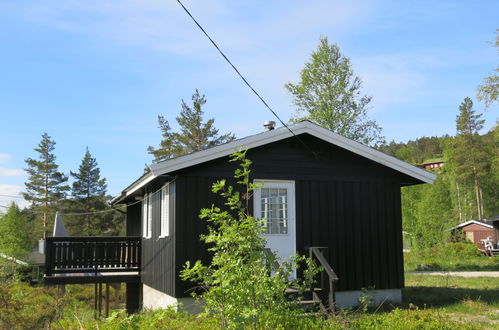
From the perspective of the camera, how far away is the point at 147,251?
44.7 feet

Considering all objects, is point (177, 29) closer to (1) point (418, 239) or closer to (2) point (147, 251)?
(2) point (147, 251)

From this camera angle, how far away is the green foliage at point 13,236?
40.5 metres

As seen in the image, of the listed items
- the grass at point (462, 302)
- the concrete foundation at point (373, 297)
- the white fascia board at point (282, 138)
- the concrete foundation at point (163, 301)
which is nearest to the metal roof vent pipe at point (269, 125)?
the white fascia board at point (282, 138)

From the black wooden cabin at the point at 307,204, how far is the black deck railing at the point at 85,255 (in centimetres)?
153

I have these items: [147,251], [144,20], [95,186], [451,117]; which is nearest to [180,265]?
[147,251]

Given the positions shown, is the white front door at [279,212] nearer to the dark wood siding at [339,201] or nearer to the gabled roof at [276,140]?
the dark wood siding at [339,201]

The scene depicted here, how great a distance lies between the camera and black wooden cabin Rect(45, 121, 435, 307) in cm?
1057

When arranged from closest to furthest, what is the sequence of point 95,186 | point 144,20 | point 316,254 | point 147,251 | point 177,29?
1. point 144,20
2. point 177,29
3. point 316,254
4. point 147,251
5. point 95,186

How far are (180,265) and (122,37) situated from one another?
16.6 feet

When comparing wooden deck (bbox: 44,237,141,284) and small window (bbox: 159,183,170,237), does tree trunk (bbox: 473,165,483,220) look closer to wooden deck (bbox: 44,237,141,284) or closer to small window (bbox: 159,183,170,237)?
wooden deck (bbox: 44,237,141,284)

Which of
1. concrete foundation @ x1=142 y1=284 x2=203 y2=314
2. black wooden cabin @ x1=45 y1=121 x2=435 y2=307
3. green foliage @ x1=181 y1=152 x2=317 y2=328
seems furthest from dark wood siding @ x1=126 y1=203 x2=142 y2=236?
green foliage @ x1=181 y1=152 x2=317 y2=328

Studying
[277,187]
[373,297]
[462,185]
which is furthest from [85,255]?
[462,185]

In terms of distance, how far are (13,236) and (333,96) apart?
1103 inches

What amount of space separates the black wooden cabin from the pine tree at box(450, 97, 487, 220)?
138ft
